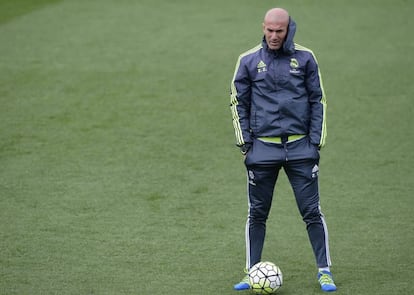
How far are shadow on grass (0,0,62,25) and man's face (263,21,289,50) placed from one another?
31.1 feet

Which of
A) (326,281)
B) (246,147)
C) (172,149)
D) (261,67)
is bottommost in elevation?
(172,149)

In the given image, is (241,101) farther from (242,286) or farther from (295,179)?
(242,286)

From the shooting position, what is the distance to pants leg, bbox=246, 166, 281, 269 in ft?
22.3

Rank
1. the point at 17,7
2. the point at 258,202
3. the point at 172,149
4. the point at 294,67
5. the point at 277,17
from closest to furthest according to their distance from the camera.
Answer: the point at 277,17 < the point at 294,67 < the point at 258,202 < the point at 172,149 < the point at 17,7

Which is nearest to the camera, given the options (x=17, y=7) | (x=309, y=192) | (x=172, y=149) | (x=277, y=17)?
(x=277, y=17)

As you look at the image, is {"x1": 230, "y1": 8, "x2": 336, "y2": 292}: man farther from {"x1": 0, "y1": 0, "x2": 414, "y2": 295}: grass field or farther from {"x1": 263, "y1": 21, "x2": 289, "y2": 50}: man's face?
{"x1": 0, "y1": 0, "x2": 414, "y2": 295}: grass field

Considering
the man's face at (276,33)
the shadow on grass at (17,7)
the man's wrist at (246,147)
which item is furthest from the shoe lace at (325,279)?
the shadow on grass at (17,7)

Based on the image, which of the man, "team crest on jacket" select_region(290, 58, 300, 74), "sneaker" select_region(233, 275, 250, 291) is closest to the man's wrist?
the man

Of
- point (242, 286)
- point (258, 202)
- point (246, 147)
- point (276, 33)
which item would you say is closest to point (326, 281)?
point (242, 286)

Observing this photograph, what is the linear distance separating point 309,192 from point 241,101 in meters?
0.91

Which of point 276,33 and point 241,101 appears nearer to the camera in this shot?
point 276,33

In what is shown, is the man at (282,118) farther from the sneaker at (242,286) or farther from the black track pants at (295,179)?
the sneaker at (242,286)

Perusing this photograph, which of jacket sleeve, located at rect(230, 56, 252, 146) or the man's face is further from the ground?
the man's face

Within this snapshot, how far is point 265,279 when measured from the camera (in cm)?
655
